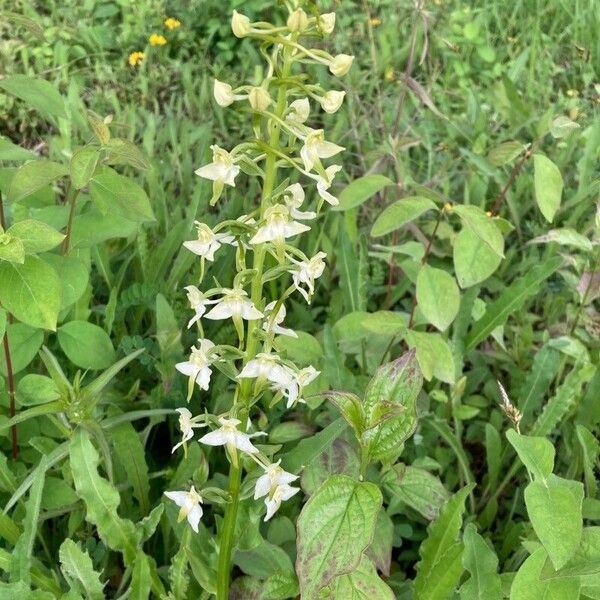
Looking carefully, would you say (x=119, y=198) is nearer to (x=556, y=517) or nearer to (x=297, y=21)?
(x=297, y=21)

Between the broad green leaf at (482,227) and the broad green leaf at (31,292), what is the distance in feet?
2.62

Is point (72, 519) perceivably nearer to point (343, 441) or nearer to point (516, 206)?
point (343, 441)

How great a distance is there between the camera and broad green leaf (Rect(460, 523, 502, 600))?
1464mm

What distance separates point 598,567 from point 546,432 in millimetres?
677

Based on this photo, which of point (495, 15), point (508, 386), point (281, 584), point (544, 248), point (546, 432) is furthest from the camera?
point (495, 15)

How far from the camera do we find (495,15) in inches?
165

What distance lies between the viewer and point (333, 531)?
116cm

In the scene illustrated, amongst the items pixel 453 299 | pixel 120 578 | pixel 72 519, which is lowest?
pixel 120 578

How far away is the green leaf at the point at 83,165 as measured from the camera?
5.07 ft

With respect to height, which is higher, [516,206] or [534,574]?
[534,574]

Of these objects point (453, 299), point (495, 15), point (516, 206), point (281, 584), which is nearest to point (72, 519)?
point (281, 584)

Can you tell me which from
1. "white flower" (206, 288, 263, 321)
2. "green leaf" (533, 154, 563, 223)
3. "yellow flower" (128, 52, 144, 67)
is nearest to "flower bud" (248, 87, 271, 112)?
"white flower" (206, 288, 263, 321)

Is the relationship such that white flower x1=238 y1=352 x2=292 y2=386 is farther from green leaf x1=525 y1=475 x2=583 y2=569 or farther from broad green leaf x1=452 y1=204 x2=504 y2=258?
broad green leaf x1=452 y1=204 x2=504 y2=258

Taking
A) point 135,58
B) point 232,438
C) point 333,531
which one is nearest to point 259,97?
point 232,438
